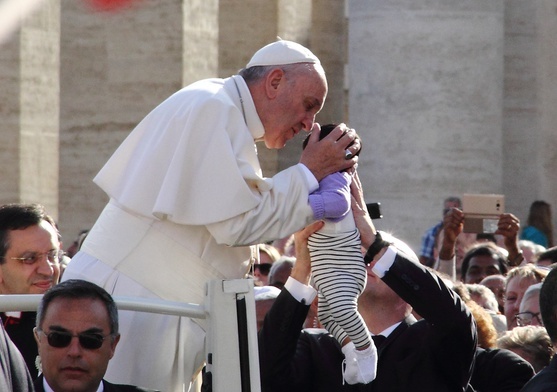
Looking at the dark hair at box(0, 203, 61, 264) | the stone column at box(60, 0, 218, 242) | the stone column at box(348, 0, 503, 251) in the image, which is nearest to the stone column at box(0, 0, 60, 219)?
the stone column at box(60, 0, 218, 242)

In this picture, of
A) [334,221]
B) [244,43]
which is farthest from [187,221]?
[244,43]

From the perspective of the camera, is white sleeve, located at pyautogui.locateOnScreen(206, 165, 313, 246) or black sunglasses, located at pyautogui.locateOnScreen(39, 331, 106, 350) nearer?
black sunglasses, located at pyautogui.locateOnScreen(39, 331, 106, 350)

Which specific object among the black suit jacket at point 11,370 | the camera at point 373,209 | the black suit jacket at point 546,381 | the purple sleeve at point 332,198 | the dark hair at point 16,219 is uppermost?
the purple sleeve at point 332,198

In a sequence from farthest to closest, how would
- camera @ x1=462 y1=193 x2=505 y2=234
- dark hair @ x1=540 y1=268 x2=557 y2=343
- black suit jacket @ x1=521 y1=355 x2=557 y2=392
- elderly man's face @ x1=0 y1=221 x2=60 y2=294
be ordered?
camera @ x1=462 y1=193 x2=505 y2=234 → elderly man's face @ x1=0 y1=221 x2=60 y2=294 → dark hair @ x1=540 y1=268 x2=557 y2=343 → black suit jacket @ x1=521 y1=355 x2=557 y2=392

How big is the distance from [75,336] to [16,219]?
5.28 ft

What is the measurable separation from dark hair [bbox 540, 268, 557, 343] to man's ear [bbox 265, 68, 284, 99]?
1031 mm

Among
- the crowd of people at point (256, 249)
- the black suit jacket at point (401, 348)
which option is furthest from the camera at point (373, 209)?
the black suit jacket at point (401, 348)

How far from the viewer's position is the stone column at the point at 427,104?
1614 cm

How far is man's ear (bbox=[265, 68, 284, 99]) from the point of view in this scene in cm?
470

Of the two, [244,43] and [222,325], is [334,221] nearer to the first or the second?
[222,325]

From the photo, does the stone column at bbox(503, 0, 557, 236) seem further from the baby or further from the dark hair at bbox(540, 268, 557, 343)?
the dark hair at bbox(540, 268, 557, 343)

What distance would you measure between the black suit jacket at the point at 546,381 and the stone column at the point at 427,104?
12.2 metres

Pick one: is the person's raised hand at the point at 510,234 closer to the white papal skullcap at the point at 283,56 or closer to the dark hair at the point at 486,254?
the dark hair at the point at 486,254

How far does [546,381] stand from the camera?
399cm
